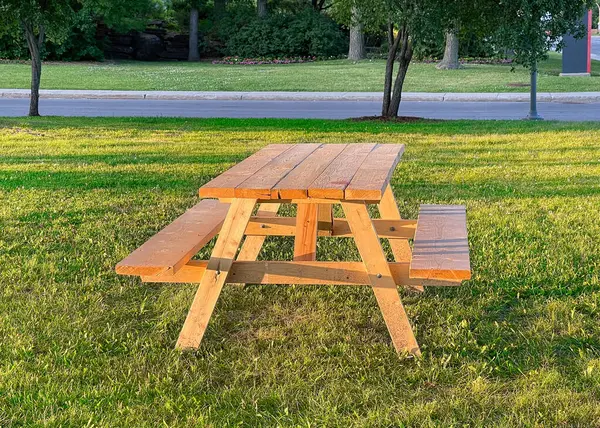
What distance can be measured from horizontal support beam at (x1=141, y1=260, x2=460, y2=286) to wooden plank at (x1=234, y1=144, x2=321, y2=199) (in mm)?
436

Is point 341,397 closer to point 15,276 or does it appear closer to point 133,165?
point 15,276

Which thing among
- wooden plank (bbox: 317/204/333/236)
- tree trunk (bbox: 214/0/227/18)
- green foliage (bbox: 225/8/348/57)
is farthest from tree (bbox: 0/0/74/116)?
tree trunk (bbox: 214/0/227/18)

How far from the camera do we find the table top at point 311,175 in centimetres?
365

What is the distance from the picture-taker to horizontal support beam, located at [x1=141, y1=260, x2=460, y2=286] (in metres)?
3.95

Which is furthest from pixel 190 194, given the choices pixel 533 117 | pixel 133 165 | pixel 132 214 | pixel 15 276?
pixel 533 117

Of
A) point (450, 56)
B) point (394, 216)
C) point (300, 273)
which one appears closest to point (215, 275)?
point (300, 273)

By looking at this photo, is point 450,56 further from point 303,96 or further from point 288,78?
point 303,96

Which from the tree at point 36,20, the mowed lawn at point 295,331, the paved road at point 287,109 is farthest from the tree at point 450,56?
the mowed lawn at point 295,331

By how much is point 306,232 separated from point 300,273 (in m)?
0.83

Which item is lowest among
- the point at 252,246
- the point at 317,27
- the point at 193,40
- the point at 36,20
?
the point at 252,246

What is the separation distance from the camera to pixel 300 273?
401 centimetres

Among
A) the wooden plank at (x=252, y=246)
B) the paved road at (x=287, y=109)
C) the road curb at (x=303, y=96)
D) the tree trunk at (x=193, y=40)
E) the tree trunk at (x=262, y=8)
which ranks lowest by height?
the wooden plank at (x=252, y=246)

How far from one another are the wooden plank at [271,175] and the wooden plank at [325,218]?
37cm

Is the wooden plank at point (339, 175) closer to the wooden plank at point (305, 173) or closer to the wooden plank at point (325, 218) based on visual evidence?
the wooden plank at point (305, 173)
